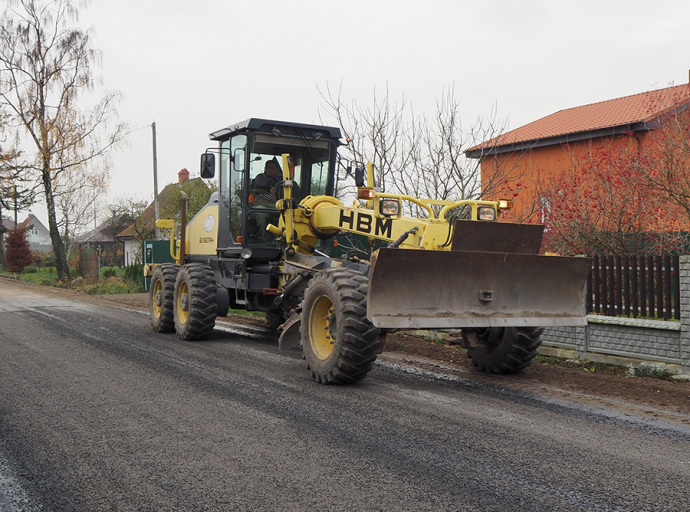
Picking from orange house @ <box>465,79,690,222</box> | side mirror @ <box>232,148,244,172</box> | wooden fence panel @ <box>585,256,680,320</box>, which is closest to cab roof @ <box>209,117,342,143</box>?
side mirror @ <box>232,148,244,172</box>

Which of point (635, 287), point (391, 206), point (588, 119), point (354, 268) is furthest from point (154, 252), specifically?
point (635, 287)

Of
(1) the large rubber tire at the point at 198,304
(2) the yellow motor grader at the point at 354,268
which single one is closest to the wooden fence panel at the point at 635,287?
(2) the yellow motor grader at the point at 354,268

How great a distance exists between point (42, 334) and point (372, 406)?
7.36 m

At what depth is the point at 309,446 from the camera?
15.8 feet

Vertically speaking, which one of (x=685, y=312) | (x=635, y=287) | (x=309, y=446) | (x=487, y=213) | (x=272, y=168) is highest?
(x=272, y=168)

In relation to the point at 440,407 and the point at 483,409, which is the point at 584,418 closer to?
the point at 483,409

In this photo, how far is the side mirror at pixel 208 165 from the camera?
10148mm

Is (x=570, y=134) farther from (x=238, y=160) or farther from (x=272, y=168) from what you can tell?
(x=238, y=160)

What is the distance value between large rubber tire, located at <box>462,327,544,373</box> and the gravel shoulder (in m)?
0.14

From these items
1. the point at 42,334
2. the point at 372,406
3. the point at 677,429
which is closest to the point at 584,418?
the point at 677,429

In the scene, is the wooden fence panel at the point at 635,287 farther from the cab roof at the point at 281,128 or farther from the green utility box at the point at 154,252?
the green utility box at the point at 154,252

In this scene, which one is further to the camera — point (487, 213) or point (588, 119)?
point (588, 119)

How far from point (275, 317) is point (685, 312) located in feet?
21.6

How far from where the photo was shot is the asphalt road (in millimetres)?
3867
